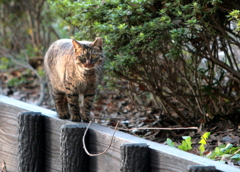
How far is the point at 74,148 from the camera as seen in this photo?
3.10 meters

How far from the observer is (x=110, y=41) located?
3910 mm

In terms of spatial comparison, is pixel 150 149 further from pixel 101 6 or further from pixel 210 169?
pixel 101 6

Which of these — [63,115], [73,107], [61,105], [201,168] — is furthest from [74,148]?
[201,168]

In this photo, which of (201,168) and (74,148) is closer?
(201,168)

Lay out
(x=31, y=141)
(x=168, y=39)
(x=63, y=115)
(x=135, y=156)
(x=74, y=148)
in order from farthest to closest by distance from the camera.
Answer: (x=168, y=39), (x=63, y=115), (x=31, y=141), (x=74, y=148), (x=135, y=156)

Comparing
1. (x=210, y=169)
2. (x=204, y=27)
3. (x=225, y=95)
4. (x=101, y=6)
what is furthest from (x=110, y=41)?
(x=210, y=169)

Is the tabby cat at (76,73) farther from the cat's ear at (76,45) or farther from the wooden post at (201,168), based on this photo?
the wooden post at (201,168)

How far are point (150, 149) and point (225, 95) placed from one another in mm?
2194

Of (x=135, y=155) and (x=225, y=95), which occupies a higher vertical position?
(x=135, y=155)

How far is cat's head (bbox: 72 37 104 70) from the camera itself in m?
3.53

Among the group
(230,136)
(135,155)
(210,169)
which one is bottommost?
(230,136)

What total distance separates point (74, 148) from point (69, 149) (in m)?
0.05

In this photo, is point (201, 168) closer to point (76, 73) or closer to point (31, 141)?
point (76, 73)

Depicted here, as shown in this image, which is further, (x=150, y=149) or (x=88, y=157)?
(x=88, y=157)
